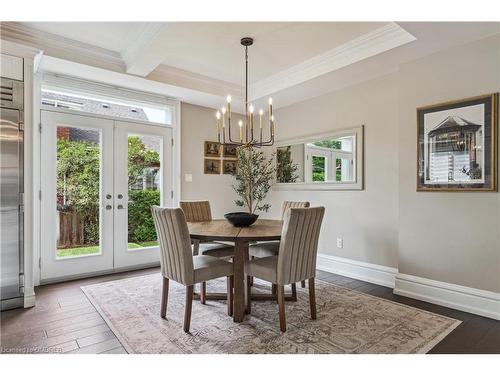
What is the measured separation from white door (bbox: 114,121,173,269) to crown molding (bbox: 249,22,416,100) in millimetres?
1656

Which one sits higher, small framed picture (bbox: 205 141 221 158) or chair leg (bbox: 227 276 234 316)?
small framed picture (bbox: 205 141 221 158)

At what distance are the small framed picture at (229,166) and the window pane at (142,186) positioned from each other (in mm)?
1128

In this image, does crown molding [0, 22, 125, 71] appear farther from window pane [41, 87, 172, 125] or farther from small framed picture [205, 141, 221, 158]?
small framed picture [205, 141, 221, 158]

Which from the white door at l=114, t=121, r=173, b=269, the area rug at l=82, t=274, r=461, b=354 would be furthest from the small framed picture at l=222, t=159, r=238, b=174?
the area rug at l=82, t=274, r=461, b=354

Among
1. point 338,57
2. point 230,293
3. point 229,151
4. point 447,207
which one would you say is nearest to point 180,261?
point 230,293

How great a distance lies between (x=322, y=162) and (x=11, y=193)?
347 cm

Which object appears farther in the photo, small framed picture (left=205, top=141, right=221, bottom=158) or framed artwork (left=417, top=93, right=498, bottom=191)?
small framed picture (left=205, top=141, right=221, bottom=158)

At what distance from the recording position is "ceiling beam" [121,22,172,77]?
2.58 meters

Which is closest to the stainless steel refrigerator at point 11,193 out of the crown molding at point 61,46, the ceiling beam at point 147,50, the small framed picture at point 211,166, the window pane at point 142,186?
the crown molding at point 61,46

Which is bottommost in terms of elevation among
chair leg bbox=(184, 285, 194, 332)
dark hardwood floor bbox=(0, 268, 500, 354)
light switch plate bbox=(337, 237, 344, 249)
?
dark hardwood floor bbox=(0, 268, 500, 354)

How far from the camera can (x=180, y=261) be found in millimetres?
2262

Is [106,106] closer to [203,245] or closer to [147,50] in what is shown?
[147,50]
